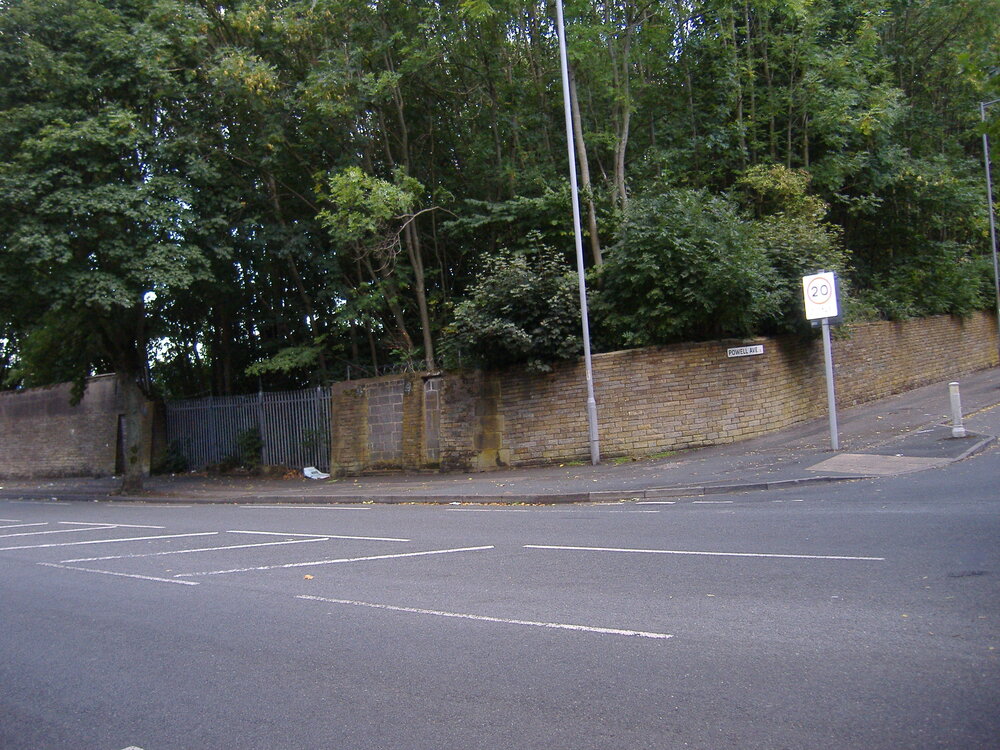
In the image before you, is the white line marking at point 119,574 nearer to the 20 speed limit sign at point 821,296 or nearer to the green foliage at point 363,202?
the green foliage at point 363,202

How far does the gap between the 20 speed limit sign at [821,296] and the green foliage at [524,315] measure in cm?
495

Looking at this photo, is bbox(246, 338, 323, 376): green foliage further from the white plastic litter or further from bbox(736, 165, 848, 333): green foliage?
bbox(736, 165, 848, 333): green foliage

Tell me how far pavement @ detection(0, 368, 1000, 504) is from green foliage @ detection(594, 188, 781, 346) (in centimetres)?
279

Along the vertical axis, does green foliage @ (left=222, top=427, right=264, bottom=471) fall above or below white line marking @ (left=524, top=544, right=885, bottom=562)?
above

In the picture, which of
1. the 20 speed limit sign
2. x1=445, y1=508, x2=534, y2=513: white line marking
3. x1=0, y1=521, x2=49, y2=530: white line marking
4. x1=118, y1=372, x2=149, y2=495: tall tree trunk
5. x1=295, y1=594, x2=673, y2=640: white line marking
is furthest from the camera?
x1=118, y1=372, x2=149, y2=495: tall tree trunk

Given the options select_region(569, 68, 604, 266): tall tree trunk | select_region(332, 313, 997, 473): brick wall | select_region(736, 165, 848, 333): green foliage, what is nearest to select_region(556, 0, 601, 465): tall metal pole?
select_region(332, 313, 997, 473): brick wall

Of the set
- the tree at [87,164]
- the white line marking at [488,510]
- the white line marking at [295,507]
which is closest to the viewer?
the white line marking at [488,510]

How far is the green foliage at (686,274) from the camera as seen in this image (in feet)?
57.6

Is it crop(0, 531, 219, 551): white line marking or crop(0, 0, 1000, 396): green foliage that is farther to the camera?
crop(0, 0, 1000, 396): green foliage

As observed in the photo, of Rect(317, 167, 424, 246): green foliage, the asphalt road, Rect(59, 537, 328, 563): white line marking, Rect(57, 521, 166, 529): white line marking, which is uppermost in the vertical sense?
Rect(317, 167, 424, 246): green foliage

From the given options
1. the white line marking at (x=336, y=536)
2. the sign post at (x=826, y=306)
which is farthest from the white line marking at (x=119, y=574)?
the sign post at (x=826, y=306)

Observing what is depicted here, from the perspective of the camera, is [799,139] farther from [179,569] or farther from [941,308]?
[179,569]

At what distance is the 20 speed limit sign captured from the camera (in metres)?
15.8

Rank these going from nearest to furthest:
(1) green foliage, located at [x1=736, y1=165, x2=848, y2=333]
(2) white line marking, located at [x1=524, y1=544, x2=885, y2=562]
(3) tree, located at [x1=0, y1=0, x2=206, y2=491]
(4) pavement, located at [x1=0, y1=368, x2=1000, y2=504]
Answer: (2) white line marking, located at [x1=524, y1=544, x2=885, y2=562] < (4) pavement, located at [x1=0, y1=368, x2=1000, y2=504] < (3) tree, located at [x1=0, y1=0, x2=206, y2=491] < (1) green foliage, located at [x1=736, y1=165, x2=848, y2=333]
